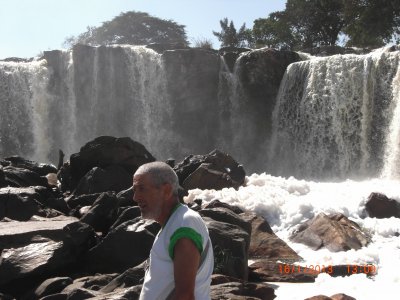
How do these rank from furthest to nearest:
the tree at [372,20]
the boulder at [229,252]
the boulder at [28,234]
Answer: the tree at [372,20] → the boulder at [28,234] → the boulder at [229,252]

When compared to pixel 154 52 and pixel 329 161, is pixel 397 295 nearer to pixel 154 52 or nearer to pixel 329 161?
pixel 329 161

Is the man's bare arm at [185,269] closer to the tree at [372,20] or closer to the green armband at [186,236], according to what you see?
the green armband at [186,236]

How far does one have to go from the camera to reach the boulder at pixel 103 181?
41.8 feet

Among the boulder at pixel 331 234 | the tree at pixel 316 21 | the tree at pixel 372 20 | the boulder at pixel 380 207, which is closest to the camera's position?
the boulder at pixel 331 234

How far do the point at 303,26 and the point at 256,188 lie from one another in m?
33.2

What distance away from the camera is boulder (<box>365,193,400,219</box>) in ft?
37.3

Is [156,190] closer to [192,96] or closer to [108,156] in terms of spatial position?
[108,156]

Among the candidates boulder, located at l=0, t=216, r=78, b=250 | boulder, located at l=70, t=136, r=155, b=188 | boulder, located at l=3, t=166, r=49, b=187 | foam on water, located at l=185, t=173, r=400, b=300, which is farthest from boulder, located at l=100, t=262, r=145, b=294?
boulder, located at l=70, t=136, r=155, b=188

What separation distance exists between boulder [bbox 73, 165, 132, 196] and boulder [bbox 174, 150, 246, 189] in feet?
5.40

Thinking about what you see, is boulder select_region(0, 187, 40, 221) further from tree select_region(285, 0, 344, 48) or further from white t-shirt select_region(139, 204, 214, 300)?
tree select_region(285, 0, 344, 48)

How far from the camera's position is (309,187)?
1375cm

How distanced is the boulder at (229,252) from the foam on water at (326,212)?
552 millimetres
